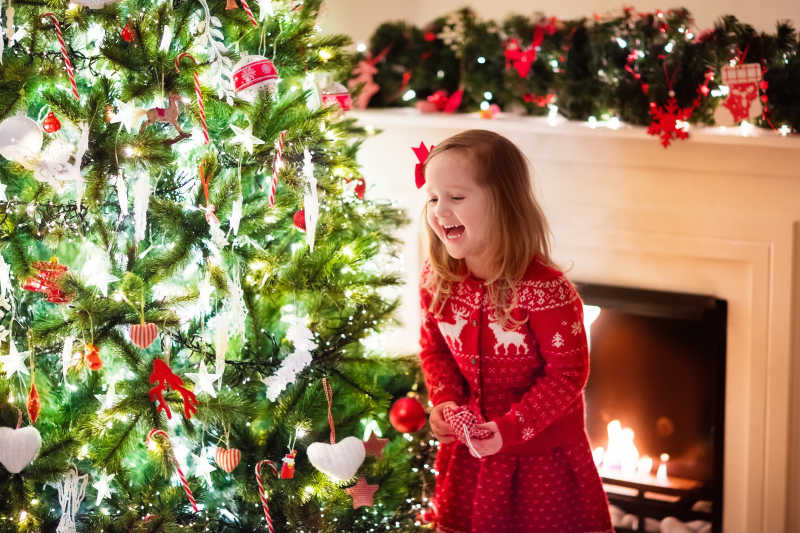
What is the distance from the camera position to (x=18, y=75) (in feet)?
5.35

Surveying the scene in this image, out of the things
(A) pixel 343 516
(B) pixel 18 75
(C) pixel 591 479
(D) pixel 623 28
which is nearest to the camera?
(B) pixel 18 75

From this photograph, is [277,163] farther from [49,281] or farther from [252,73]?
[49,281]

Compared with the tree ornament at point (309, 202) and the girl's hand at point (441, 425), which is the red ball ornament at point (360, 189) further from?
the girl's hand at point (441, 425)

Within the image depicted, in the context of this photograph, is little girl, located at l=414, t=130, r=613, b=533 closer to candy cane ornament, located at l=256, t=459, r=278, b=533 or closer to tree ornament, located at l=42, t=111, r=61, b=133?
candy cane ornament, located at l=256, t=459, r=278, b=533

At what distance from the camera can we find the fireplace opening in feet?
8.43

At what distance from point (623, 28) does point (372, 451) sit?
1341 millimetres

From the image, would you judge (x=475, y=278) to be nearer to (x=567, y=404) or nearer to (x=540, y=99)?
(x=567, y=404)

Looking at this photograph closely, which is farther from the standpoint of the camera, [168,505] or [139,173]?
[168,505]

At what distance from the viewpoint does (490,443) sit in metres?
1.69

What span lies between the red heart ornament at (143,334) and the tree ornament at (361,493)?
53 cm

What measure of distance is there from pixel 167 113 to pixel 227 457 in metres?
0.67

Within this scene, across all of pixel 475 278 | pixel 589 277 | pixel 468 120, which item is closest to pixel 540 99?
pixel 468 120

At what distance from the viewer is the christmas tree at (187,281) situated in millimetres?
1650

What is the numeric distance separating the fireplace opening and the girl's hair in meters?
0.94
